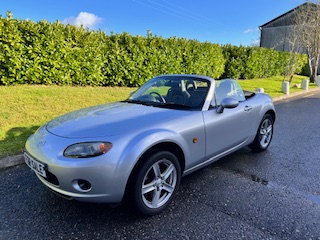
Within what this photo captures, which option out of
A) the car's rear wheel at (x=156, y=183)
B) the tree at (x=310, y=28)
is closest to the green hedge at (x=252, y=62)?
the tree at (x=310, y=28)

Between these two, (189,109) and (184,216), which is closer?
(184,216)

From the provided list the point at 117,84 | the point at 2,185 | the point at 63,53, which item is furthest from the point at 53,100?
the point at 2,185

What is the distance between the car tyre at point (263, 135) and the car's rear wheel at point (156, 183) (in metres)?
2.16

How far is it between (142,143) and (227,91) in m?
2.03

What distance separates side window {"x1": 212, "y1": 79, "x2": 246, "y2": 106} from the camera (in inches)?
142

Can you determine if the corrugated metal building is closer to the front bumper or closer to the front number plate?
the front bumper

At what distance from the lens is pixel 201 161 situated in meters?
3.16

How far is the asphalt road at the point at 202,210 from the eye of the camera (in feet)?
7.80

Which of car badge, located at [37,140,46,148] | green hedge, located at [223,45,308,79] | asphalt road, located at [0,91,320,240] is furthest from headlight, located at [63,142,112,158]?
green hedge, located at [223,45,308,79]

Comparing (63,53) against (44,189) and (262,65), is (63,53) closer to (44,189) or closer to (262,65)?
(44,189)

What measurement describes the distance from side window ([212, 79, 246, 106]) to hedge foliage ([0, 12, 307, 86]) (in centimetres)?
583

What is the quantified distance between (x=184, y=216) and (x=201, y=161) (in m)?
0.75

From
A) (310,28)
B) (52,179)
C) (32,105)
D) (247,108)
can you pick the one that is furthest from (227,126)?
(310,28)

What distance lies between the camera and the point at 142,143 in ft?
7.92
